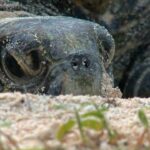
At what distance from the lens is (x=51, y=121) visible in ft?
4.36

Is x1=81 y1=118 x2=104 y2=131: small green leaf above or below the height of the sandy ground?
above

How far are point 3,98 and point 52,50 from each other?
2.38 feet

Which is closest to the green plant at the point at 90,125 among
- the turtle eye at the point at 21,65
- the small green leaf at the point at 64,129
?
the small green leaf at the point at 64,129

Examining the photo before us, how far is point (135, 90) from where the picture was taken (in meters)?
4.39

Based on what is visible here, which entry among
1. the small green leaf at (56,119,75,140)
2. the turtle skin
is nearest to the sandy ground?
the small green leaf at (56,119,75,140)

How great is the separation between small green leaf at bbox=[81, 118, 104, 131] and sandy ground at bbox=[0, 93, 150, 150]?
0.4 inches

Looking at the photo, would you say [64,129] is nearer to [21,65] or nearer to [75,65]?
[75,65]

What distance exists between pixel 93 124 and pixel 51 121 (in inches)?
6.0

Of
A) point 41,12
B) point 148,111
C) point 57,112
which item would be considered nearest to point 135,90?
point 41,12

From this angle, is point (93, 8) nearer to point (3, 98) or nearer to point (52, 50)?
point (52, 50)

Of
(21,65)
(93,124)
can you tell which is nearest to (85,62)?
(21,65)

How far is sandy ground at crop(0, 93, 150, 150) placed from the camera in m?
1.14

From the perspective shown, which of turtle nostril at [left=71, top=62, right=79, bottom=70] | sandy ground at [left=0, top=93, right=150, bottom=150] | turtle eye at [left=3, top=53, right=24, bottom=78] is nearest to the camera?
sandy ground at [left=0, top=93, right=150, bottom=150]

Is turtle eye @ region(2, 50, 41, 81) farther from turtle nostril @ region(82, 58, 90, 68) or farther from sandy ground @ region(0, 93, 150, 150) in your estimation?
sandy ground @ region(0, 93, 150, 150)
